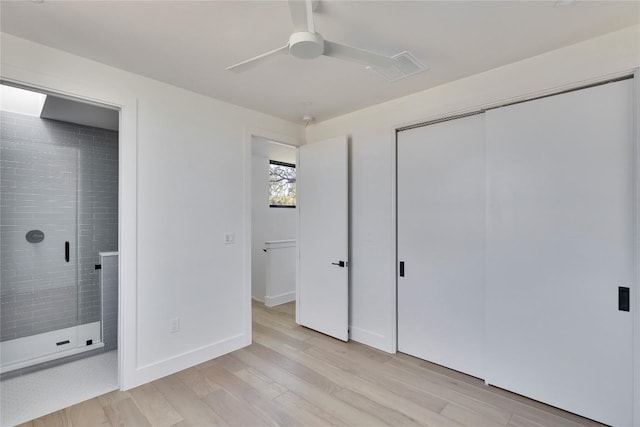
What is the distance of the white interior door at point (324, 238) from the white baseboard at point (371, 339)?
12cm

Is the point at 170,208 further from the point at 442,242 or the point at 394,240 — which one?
the point at 442,242

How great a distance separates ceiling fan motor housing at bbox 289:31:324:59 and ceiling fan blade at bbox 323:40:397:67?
0.18 feet

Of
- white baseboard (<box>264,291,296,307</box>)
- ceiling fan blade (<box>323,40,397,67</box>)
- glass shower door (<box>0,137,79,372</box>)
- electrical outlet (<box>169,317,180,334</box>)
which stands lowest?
white baseboard (<box>264,291,296,307</box>)

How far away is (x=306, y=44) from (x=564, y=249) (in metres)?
2.13

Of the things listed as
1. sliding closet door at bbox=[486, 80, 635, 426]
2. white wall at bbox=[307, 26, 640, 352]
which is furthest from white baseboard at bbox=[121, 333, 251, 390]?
sliding closet door at bbox=[486, 80, 635, 426]

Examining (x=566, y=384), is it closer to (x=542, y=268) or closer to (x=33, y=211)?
(x=542, y=268)

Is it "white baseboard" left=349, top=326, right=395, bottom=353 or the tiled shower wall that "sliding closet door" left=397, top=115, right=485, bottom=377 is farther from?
the tiled shower wall

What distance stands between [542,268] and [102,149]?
419 cm

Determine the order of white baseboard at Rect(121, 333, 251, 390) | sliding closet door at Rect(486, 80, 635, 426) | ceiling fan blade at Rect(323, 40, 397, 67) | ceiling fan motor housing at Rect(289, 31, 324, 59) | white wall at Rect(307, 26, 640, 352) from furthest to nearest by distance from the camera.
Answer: white baseboard at Rect(121, 333, 251, 390) < white wall at Rect(307, 26, 640, 352) < sliding closet door at Rect(486, 80, 635, 426) < ceiling fan blade at Rect(323, 40, 397, 67) < ceiling fan motor housing at Rect(289, 31, 324, 59)

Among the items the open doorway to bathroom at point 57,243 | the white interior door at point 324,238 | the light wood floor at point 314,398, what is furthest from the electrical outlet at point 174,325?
the white interior door at point 324,238

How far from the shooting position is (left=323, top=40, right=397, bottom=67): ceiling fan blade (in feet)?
4.92

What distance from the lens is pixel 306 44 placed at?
1409 mm

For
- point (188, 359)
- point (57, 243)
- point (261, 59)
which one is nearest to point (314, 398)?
point (188, 359)

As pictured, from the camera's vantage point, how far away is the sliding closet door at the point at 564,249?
73.8 inches
